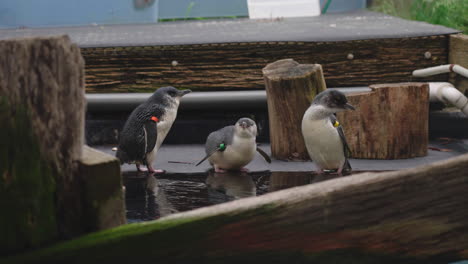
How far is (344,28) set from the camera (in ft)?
20.2

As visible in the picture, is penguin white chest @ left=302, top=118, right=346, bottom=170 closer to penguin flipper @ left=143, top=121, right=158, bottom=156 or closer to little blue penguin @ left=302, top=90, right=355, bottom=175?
little blue penguin @ left=302, top=90, right=355, bottom=175

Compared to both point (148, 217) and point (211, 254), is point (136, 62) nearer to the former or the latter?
point (148, 217)

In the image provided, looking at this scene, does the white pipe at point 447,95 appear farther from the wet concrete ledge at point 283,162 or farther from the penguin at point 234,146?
the penguin at point 234,146

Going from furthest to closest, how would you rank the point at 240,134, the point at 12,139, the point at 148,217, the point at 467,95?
the point at 467,95
the point at 240,134
the point at 148,217
the point at 12,139

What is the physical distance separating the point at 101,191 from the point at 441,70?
365cm

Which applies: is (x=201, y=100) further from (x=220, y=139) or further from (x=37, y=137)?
(x=37, y=137)

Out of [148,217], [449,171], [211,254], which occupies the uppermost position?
[449,171]

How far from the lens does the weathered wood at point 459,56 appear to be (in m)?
5.25

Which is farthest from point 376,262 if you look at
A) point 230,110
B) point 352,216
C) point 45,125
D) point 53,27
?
point 53,27

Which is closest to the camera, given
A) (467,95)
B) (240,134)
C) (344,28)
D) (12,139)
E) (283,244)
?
(12,139)

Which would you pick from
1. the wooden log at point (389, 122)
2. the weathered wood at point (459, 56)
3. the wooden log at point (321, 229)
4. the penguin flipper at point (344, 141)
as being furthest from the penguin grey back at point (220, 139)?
the wooden log at point (321, 229)

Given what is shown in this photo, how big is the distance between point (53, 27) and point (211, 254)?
6.07 metres

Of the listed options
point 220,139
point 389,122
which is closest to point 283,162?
point 220,139

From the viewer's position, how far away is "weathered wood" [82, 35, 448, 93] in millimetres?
5453
